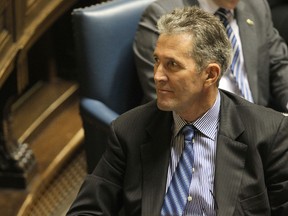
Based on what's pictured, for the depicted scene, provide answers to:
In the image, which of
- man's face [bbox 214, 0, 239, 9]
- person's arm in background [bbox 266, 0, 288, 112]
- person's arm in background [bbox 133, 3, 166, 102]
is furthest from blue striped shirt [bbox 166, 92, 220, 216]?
person's arm in background [bbox 266, 0, 288, 112]

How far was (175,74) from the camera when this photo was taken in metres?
1.43

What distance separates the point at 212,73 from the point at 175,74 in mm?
92

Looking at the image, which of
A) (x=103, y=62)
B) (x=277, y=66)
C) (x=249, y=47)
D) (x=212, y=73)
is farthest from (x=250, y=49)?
(x=212, y=73)

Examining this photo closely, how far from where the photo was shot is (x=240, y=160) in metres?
1.49

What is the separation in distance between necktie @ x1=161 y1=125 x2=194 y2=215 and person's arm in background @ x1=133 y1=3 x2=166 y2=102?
1.39 feet

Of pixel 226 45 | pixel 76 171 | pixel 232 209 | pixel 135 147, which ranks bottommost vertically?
pixel 76 171

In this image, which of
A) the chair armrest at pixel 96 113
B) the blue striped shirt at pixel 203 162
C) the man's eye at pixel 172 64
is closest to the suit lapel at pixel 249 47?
the chair armrest at pixel 96 113

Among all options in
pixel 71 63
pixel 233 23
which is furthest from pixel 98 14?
pixel 71 63

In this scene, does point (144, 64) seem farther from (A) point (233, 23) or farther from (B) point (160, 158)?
(B) point (160, 158)

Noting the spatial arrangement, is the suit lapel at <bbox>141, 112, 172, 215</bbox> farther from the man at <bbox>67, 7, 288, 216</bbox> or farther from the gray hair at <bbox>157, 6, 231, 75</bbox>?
the gray hair at <bbox>157, 6, 231, 75</bbox>

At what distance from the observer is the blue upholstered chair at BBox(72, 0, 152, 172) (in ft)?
6.47

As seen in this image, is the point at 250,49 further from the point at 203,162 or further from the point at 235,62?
the point at 203,162

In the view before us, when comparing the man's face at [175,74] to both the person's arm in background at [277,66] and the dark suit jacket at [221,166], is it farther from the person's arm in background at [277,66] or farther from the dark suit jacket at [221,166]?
the person's arm in background at [277,66]

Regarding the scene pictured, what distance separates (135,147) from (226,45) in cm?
32
